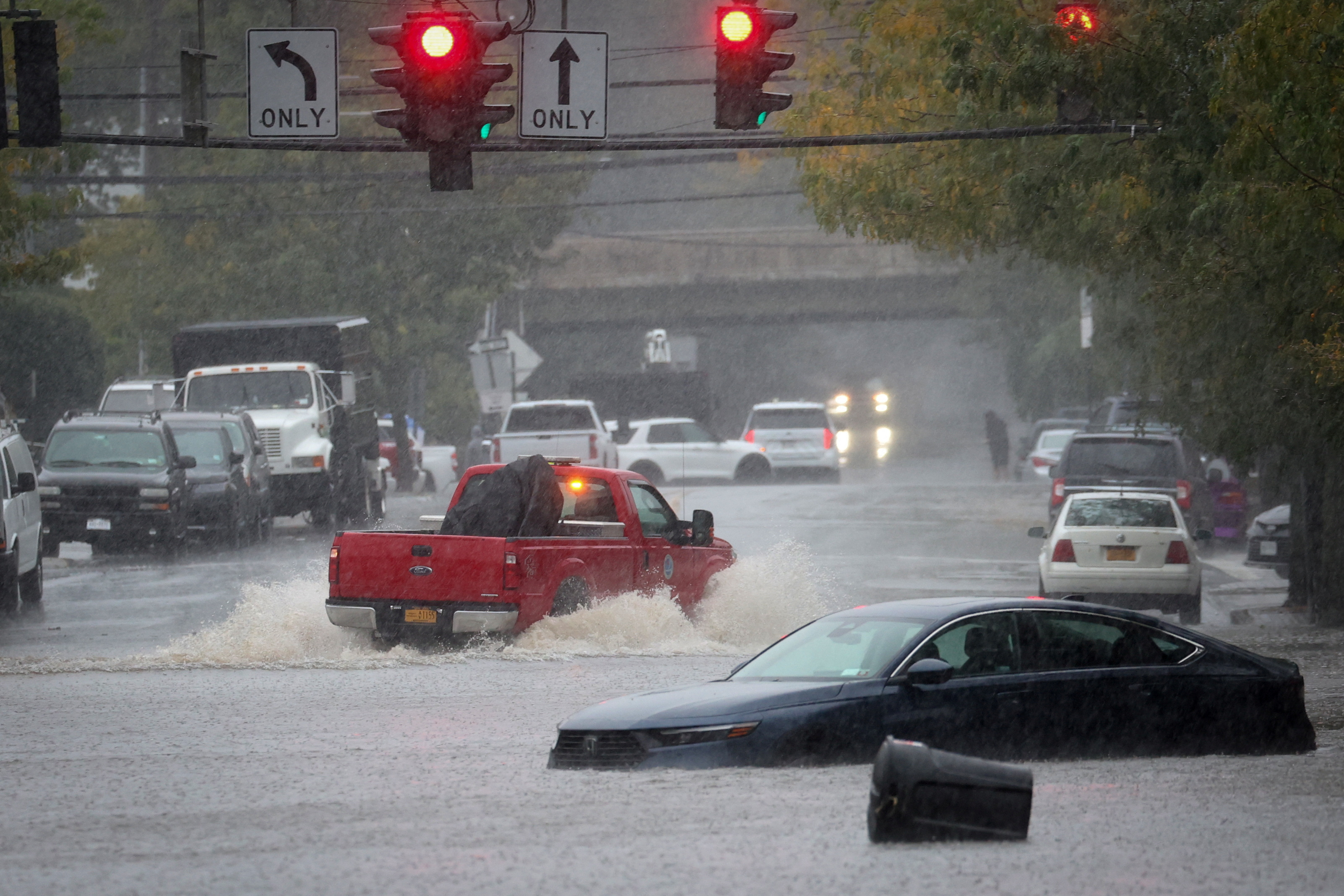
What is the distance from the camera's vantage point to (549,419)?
35531 mm

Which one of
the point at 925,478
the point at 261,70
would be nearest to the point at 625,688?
the point at 261,70

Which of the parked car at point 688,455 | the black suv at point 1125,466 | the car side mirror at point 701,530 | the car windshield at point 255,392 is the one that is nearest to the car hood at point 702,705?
the car side mirror at point 701,530

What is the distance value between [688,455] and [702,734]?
109ft

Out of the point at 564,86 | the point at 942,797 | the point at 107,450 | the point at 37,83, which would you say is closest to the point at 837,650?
the point at 942,797

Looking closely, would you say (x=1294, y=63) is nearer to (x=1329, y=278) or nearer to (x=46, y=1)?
(x=1329, y=278)

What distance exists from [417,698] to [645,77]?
86.7 meters

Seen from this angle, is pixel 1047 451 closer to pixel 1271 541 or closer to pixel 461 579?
pixel 1271 541

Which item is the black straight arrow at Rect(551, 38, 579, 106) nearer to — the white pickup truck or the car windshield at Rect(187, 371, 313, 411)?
the car windshield at Rect(187, 371, 313, 411)

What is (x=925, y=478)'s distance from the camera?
1960 inches

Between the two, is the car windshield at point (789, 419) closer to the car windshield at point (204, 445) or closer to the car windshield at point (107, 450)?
the car windshield at point (204, 445)

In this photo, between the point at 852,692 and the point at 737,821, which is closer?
the point at 737,821

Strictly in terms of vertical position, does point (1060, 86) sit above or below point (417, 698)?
above

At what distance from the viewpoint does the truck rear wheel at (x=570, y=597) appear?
14.8 m

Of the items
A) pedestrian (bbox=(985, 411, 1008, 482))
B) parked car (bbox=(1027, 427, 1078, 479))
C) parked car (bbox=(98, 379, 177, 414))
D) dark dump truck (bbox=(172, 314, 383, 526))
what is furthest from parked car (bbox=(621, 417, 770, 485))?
parked car (bbox=(98, 379, 177, 414))
